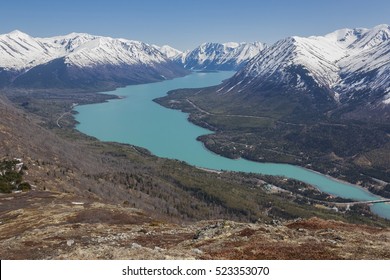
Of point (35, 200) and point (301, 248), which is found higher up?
point (301, 248)

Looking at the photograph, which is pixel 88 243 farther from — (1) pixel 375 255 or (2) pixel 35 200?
(2) pixel 35 200

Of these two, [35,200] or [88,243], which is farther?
[35,200]

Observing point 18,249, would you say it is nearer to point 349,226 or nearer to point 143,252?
point 143,252

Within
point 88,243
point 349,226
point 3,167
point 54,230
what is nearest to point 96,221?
point 54,230

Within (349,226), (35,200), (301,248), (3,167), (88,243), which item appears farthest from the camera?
(3,167)

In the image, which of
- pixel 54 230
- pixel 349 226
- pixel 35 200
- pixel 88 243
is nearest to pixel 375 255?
pixel 349 226

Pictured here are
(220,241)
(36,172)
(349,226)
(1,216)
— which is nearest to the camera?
(220,241)

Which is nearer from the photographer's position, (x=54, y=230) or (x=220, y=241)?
(x=220, y=241)

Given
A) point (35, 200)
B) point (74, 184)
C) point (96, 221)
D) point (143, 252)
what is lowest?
point (74, 184)
